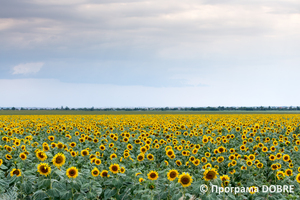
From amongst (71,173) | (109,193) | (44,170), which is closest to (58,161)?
(44,170)

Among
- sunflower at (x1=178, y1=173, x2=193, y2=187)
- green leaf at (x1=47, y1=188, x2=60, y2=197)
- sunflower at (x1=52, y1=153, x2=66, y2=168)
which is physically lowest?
green leaf at (x1=47, y1=188, x2=60, y2=197)

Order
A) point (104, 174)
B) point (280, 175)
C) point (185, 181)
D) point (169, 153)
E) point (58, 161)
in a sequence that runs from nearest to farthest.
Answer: point (185, 181)
point (58, 161)
point (104, 174)
point (280, 175)
point (169, 153)

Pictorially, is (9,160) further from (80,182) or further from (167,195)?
(167,195)

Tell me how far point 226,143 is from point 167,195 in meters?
8.47

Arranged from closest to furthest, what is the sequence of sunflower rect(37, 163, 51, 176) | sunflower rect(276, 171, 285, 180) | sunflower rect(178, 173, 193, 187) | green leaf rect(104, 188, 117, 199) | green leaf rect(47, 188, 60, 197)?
sunflower rect(178, 173, 193, 187)
green leaf rect(47, 188, 60, 197)
sunflower rect(37, 163, 51, 176)
green leaf rect(104, 188, 117, 199)
sunflower rect(276, 171, 285, 180)

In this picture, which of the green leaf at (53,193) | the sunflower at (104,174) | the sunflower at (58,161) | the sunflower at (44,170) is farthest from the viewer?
the sunflower at (104,174)

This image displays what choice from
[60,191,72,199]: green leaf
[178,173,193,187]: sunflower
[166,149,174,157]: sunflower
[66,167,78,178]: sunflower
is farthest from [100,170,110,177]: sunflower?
[166,149,174,157]: sunflower

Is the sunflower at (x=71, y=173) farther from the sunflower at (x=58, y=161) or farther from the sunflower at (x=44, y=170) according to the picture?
the sunflower at (x=58, y=161)

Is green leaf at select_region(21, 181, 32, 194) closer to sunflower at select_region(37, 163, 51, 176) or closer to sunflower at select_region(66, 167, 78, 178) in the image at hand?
sunflower at select_region(37, 163, 51, 176)

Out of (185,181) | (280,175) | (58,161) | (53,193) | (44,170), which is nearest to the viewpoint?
(185,181)

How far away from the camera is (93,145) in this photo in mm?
12617

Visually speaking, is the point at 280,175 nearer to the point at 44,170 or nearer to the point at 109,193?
the point at 109,193

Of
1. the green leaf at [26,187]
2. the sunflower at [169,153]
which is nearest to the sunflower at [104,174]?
the green leaf at [26,187]

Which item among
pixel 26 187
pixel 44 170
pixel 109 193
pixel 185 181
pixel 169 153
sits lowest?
pixel 109 193
